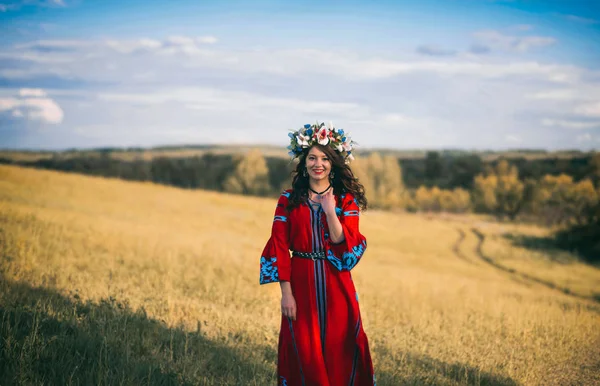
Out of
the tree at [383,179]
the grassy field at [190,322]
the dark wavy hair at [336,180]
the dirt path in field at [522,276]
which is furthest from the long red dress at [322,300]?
the tree at [383,179]

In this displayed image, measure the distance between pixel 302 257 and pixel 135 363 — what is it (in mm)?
2113

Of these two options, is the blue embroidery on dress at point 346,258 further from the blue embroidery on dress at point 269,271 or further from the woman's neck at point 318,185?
the woman's neck at point 318,185

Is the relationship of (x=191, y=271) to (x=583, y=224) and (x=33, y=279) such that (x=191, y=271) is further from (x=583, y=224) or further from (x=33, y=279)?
(x=583, y=224)

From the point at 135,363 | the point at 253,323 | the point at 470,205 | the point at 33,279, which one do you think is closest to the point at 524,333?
the point at 253,323

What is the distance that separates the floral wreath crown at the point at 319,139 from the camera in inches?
180

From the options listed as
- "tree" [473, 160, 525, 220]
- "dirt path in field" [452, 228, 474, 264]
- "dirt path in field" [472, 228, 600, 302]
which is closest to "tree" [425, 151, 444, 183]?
"tree" [473, 160, 525, 220]

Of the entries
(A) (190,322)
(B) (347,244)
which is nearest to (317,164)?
(B) (347,244)

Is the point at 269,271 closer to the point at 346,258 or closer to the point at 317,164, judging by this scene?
the point at 346,258

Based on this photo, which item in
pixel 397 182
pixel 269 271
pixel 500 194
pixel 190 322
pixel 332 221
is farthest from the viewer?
pixel 397 182

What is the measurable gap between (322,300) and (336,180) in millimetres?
1138

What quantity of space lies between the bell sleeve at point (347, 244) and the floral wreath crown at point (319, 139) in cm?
52

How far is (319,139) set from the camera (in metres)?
4.54

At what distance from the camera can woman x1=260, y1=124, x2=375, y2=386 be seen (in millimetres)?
4242

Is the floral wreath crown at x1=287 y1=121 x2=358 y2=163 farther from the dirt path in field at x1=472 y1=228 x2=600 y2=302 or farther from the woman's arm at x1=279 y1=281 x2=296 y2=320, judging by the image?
the dirt path in field at x1=472 y1=228 x2=600 y2=302
